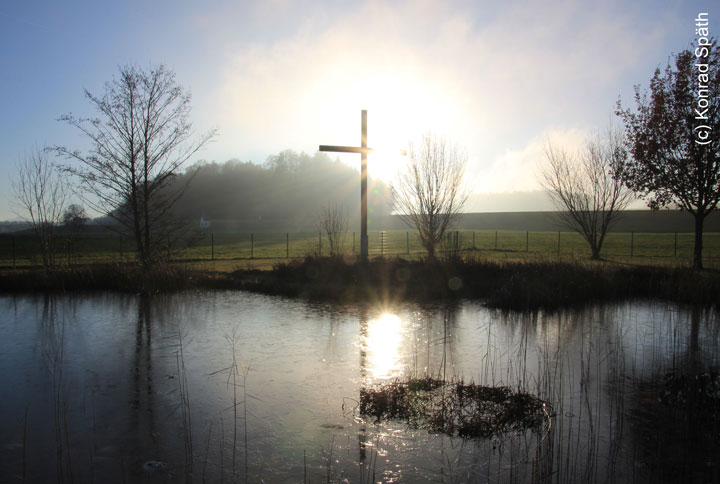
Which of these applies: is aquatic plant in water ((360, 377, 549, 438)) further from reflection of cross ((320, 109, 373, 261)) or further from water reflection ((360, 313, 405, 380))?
reflection of cross ((320, 109, 373, 261))

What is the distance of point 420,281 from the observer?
1585 centimetres

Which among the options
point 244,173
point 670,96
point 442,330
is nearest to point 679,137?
point 670,96

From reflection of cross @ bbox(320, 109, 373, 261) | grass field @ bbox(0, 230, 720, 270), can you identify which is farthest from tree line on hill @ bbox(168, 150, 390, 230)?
reflection of cross @ bbox(320, 109, 373, 261)

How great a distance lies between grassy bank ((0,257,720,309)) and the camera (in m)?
13.2

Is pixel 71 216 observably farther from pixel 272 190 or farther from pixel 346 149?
pixel 272 190

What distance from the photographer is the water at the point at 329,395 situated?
14.1 feet

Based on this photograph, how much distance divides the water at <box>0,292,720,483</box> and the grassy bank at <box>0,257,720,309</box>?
2.39 metres

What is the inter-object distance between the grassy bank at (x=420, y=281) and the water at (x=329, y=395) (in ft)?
7.83

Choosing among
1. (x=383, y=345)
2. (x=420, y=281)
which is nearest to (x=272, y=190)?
(x=420, y=281)

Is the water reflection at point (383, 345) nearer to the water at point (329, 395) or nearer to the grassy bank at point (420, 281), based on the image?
the water at point (329, 395)

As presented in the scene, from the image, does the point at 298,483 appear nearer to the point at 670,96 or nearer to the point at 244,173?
the point at 670,96

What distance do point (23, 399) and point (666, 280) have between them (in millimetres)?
16168

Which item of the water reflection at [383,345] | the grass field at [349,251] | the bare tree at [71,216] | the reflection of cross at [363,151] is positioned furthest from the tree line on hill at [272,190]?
the water reflection at [383,345]

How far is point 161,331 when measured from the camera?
9.61 metres
